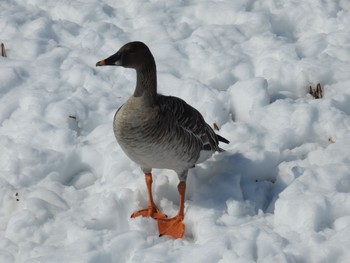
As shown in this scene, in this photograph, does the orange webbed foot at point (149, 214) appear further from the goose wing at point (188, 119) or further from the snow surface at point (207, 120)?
the goose wing at point (188, 119)

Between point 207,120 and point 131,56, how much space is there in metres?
1.96

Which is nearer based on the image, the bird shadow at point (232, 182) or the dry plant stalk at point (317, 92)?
the bird shadow at point (232, 182)

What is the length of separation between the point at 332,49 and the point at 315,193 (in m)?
3.00

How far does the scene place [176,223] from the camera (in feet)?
16.6

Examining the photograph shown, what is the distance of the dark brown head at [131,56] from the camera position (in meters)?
4.69

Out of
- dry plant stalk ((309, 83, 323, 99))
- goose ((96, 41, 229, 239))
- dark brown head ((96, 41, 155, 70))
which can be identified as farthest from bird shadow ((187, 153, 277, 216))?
dark brown head ((96, 41, 155, 70))

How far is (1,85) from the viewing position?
22.4 feet

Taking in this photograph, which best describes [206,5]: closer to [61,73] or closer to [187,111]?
[61,73]

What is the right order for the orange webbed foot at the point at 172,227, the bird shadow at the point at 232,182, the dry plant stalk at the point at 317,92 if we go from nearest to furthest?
the orange webbed foot at the point at 172,227 < the bird shadow at the point at 232,182 < the dry plant stalk at the point at 317,92

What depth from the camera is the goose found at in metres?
4.78

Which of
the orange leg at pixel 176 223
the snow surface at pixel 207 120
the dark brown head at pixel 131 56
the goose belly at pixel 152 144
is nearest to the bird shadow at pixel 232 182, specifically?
the snow surface at pixel 207 120

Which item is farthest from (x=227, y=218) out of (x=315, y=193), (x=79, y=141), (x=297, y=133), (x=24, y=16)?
(x=24, y=16)

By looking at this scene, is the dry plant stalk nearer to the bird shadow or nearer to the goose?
the bird shadow

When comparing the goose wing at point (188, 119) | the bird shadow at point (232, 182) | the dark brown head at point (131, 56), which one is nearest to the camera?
the dark brown head at point (131, 56)
